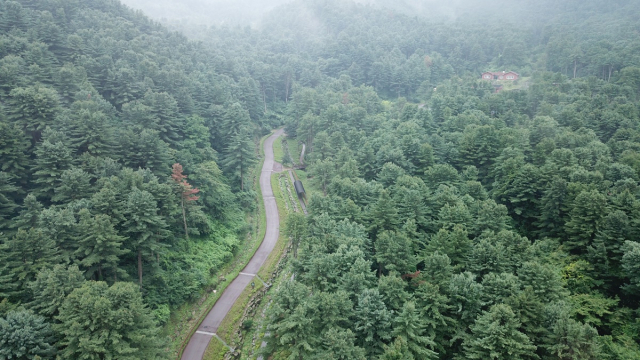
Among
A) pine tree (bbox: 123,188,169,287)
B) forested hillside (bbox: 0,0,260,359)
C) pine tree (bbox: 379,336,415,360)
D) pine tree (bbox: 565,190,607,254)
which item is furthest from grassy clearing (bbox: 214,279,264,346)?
pine tree (bbox: 565,190,607,254)

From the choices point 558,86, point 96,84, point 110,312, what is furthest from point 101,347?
point 558,86

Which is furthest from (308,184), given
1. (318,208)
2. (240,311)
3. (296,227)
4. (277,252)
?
(240,311)

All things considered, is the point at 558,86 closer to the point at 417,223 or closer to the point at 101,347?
the point at 417,223

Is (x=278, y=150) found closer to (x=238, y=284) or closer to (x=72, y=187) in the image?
(x=238, y=284)

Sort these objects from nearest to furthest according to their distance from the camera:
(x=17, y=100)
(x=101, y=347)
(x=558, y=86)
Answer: (x=101, y=347), (x=17, y=100), (x=558, y=86)

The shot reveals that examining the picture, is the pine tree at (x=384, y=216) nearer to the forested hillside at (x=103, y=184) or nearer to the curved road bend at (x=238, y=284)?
the curved road bend at (x=238, y=284)

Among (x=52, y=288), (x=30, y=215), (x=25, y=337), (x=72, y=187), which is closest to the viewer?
(x=25, y=337)

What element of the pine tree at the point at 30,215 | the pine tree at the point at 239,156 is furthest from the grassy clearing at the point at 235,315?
the pine tree at the point at 239,156
